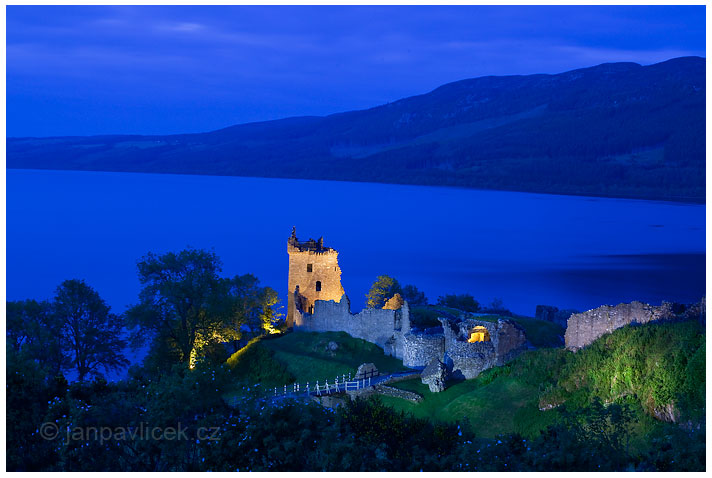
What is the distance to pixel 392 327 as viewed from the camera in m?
36.1

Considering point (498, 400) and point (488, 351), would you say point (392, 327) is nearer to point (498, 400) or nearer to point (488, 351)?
point (488, 351)

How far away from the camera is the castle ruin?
29.9m

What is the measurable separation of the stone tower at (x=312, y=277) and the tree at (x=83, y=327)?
929cm

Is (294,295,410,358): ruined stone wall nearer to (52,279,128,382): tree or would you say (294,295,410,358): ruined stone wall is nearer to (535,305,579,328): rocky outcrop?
(52,279,128,382): tree

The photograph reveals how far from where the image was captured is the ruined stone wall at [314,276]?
43031 millimetres

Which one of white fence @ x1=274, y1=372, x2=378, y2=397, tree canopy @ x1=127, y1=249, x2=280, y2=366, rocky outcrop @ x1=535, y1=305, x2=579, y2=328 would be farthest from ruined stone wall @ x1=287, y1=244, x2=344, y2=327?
rocky outcrop @ x1=535, y1=305, x2=579, y2=328

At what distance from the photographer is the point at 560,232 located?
14412 cm

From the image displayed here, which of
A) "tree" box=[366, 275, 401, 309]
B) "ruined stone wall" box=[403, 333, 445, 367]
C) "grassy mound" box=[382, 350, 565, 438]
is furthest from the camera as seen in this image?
"tree" box=[366, 275, 401, 309]

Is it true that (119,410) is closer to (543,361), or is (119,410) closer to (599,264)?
(543,361)

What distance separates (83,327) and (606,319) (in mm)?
24774

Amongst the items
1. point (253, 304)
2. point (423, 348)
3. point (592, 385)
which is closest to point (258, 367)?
point (253, 304)

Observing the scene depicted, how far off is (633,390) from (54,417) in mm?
14945

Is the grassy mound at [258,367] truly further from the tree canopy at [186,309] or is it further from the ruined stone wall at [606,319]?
the ruined stone wall at [606,319]

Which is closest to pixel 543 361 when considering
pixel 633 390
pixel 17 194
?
pixel 633 390
